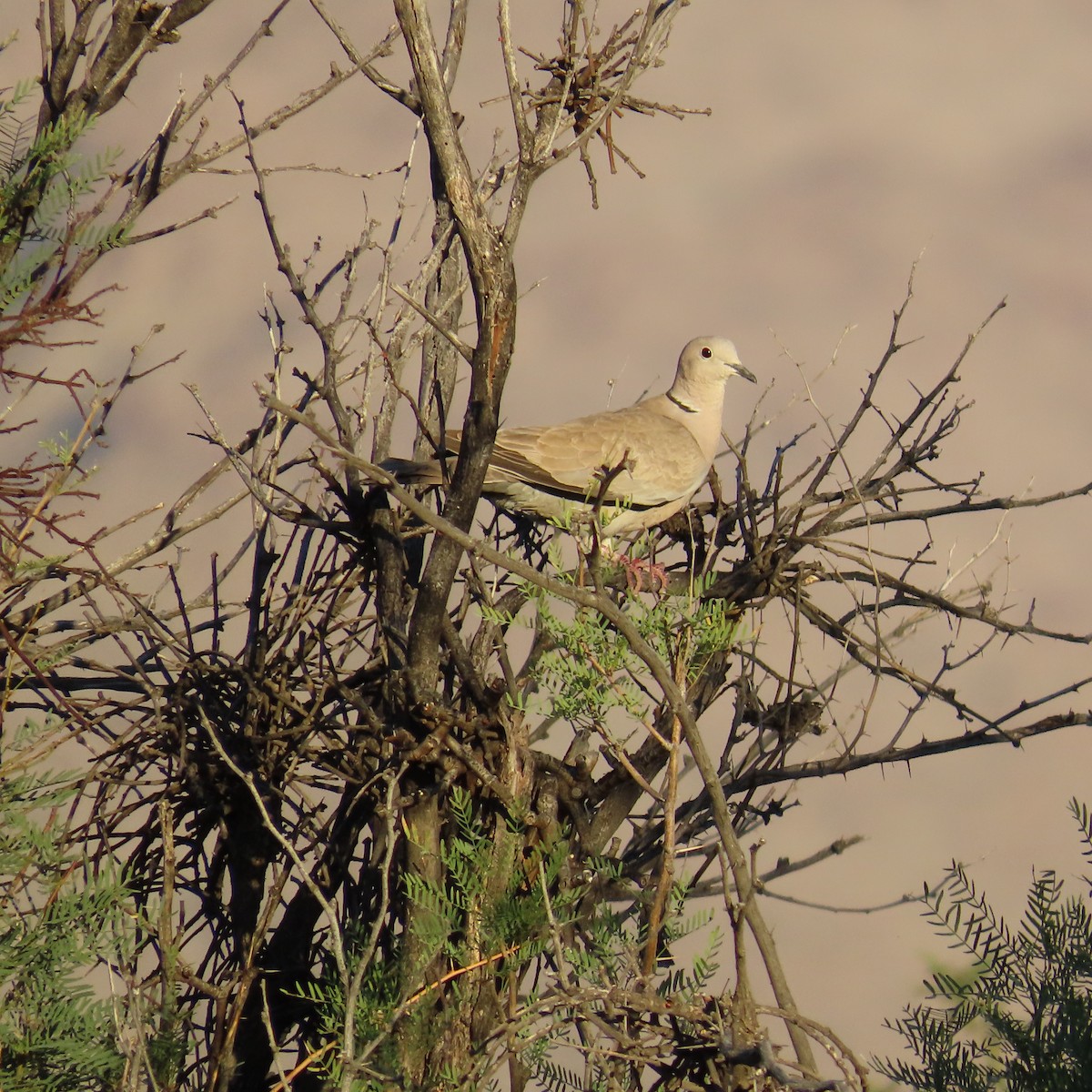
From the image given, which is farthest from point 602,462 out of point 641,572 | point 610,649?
point 610,649

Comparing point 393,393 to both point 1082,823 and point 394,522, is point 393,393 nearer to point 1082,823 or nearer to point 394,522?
point 394,522

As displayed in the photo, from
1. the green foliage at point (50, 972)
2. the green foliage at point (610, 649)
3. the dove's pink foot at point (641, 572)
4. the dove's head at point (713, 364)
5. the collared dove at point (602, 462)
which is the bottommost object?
the green foliage at point (50, 972)

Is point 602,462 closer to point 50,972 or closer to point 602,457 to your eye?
point 602,457

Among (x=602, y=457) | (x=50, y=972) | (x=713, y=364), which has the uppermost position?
(x=713, y=364)

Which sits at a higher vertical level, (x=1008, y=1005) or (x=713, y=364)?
(x=713, y=364)

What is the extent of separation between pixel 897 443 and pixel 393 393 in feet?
4.13

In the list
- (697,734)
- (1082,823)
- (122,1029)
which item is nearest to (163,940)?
(122,1029)

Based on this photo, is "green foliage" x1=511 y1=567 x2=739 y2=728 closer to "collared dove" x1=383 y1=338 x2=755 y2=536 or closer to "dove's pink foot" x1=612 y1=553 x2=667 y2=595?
"dove's pink foot" x1=612 y1=553 x2=667 y2=595

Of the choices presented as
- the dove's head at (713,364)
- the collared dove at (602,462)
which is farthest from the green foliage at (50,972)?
the dove's head at (713,364)

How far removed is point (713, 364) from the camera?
595cm

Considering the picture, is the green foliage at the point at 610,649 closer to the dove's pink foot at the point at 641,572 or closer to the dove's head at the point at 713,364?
the dove's pink foot at the point at 641,572

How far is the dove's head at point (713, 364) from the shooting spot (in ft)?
19.5

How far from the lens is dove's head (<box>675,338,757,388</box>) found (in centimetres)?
595

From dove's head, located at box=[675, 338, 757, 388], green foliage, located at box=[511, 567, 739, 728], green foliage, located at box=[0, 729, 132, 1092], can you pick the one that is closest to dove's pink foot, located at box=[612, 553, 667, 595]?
green foliage, located at box=[511, 567, 739, 728]
